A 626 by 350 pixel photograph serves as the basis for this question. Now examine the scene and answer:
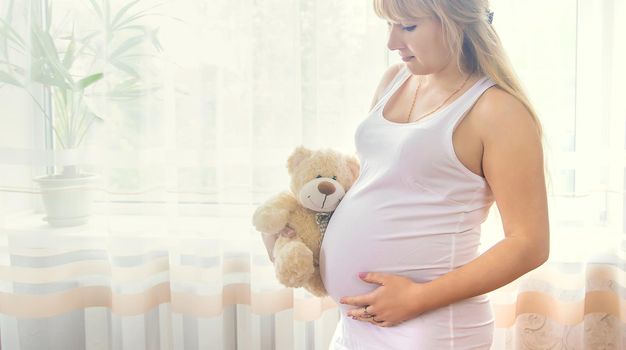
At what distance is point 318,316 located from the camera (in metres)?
1.62

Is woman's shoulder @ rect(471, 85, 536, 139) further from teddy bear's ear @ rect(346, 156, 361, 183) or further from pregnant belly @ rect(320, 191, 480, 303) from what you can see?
teddy bear's ear @ rect(346, 156, 361, 183)

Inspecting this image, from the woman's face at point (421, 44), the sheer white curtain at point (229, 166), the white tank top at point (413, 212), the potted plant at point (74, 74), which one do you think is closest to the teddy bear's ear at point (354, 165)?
the white tank top at point (413, 212)

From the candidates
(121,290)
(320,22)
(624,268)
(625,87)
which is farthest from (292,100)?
(624,268)

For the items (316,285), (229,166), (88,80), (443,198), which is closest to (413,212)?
(443,198)

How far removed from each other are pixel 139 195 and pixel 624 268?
4.19ft

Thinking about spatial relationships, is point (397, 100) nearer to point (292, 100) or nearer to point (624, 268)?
point (292, 100)

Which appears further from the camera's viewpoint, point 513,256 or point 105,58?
point 105,58

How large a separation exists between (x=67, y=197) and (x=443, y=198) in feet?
3.77

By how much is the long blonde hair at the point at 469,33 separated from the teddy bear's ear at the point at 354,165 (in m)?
0.29

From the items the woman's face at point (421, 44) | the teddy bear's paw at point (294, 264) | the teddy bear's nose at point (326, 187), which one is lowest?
the teddy bear's paw at point (294, 264)

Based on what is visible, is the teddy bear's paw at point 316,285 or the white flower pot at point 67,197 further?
the white flower pot at point 67,197

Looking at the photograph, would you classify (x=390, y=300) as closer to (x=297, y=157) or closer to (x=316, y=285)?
(x=316, y=285)

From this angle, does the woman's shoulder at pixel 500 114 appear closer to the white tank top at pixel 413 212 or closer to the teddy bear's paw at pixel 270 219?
the white tank top at pixel 413 212

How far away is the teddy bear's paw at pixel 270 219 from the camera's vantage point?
114 centimetres
